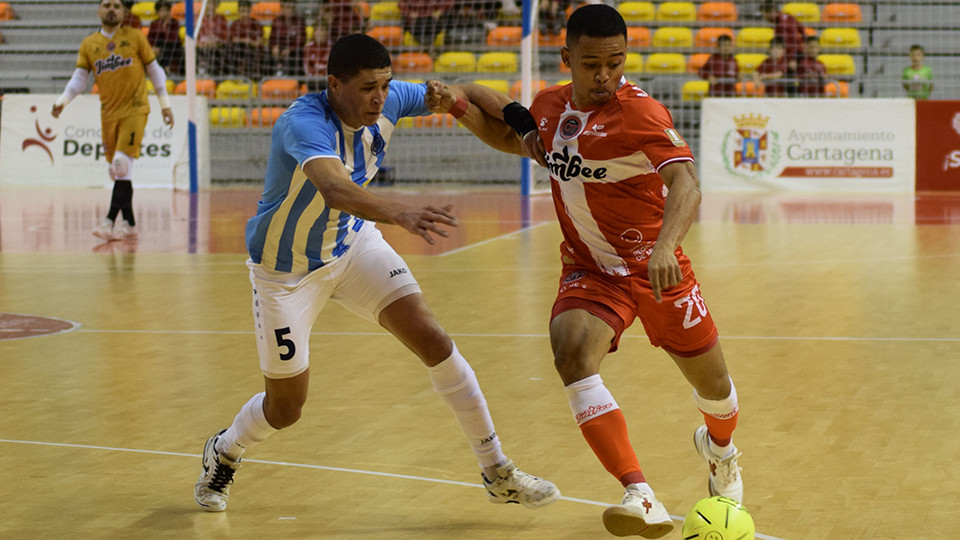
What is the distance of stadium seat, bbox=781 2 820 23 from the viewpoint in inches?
920

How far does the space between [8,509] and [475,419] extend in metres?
1.78

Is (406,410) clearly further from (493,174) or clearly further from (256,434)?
(493,174)

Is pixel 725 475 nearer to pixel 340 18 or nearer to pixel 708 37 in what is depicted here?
pixel 340 18

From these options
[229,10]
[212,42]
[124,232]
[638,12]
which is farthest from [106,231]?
[638,12]

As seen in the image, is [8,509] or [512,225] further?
[512,225]

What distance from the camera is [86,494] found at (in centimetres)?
512

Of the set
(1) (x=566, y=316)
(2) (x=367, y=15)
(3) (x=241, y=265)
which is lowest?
(3) (x=241, y=265)

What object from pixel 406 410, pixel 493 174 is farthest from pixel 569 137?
pixel 493 174

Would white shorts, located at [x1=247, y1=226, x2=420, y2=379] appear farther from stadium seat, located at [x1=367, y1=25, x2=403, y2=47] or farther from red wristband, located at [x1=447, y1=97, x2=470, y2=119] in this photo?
stadium seat, located at [x1=367, y1=25, x2=403, y2=47]

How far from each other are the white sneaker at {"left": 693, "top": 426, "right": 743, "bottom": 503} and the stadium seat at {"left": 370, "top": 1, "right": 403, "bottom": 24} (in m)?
19.4

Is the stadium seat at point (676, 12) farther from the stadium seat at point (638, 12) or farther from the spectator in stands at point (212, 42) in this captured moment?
the spectator in stands at point (212, 42)

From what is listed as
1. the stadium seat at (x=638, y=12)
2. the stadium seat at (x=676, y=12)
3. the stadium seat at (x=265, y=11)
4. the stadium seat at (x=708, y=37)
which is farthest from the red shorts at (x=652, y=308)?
the stadium seat at (x=265, y=11)

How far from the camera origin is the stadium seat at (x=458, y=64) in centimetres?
2248

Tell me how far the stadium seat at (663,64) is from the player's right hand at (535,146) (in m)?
18.1
